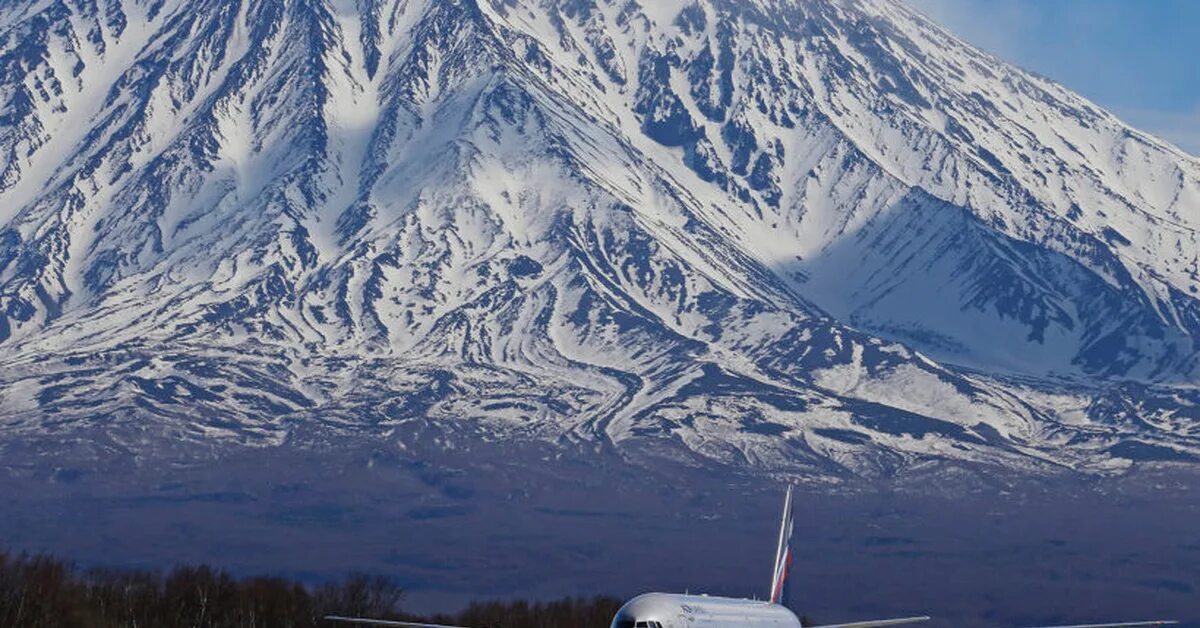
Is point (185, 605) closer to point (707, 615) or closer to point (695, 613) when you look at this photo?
point (707, 615)

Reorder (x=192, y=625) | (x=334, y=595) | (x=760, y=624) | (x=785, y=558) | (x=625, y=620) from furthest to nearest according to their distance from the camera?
(x=334, y=595) → (x=192, y=625) → (x=785, y=558) → (x=760, y=624) → (x=625, y=620)

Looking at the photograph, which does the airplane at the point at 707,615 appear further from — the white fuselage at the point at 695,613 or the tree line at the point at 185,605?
the tree line at the point at 185,605

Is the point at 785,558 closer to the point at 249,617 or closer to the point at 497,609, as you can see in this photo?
the point at 249,617

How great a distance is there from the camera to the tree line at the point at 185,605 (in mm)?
118312

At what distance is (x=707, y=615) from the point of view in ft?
296

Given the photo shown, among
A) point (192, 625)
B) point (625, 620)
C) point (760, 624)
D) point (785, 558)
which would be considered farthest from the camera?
point (192, 625)

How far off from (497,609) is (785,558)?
177 ft

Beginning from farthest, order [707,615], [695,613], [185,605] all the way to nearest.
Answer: [185,605], [707,615], [695,613]

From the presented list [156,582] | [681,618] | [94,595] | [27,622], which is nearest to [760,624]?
[681,618]

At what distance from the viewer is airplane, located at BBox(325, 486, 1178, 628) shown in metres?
84.2

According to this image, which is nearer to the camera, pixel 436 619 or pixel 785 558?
pixel 785 558

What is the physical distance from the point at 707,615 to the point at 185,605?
5222 centimetres

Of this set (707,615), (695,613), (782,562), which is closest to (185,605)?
(782,562)

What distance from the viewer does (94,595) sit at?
130500 millimetres
